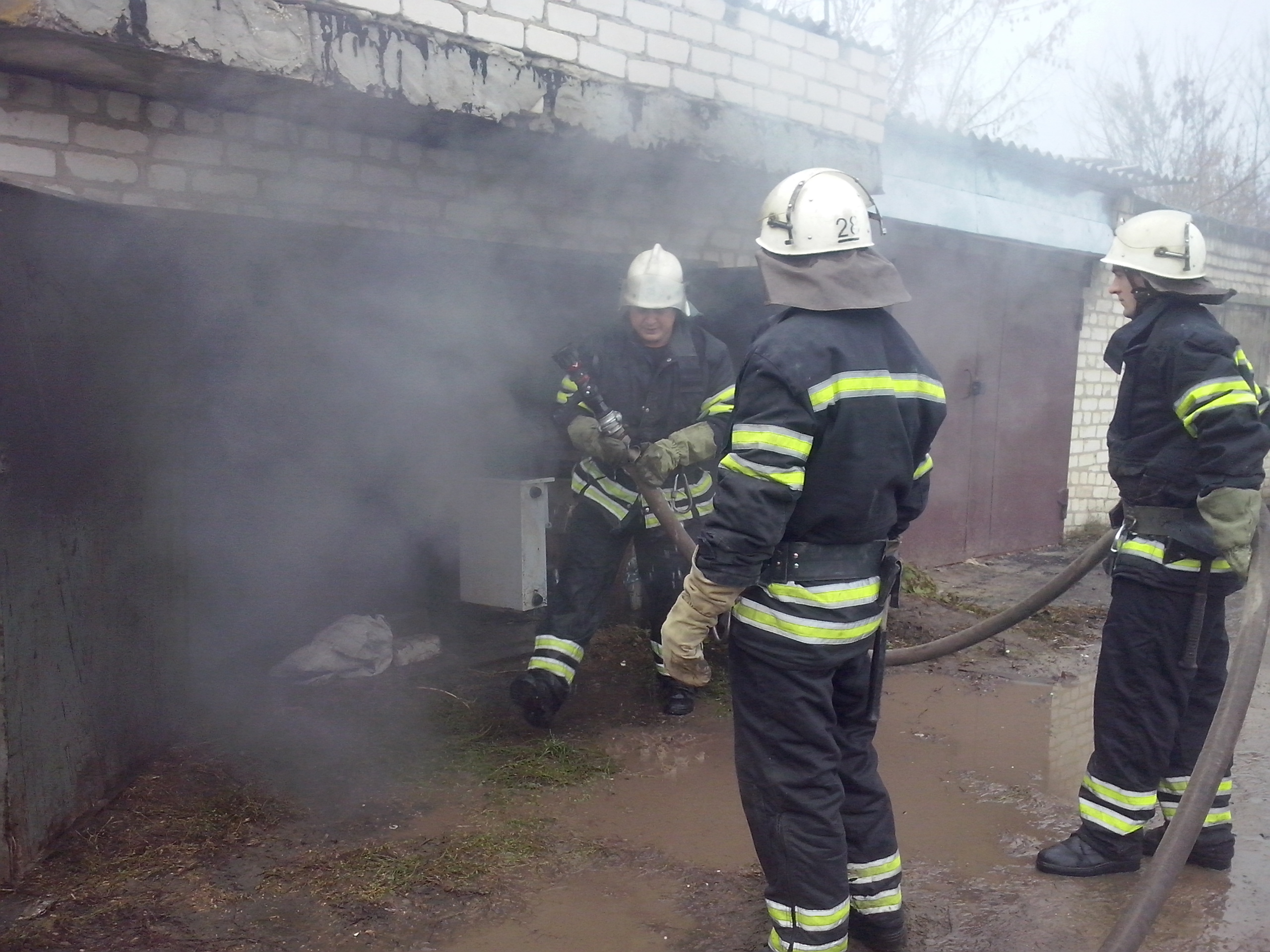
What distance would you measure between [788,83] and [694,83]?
2.59 ft

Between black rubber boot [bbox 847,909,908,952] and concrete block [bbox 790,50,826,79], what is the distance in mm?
4470

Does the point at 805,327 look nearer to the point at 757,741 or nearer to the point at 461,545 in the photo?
the point at 757,741

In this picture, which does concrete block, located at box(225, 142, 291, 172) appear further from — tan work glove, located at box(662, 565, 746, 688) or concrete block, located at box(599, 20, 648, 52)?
tan work glove, located at box(662, 565, 746, 688)

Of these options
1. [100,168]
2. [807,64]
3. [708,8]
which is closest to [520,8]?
[708,8]

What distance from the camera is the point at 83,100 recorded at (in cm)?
359

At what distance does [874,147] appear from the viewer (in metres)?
6.07

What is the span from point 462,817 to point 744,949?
115cm

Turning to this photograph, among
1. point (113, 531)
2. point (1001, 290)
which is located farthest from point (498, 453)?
point (1001, 290)

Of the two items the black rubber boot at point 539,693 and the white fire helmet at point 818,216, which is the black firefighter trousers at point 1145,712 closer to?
the white fire helmet at point 818,216

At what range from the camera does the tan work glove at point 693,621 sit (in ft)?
8.09

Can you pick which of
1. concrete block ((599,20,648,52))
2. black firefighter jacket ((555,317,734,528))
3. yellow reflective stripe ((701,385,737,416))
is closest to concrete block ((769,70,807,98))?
concrete block ((599,20,648,52))

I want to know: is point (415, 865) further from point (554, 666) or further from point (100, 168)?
point (100, 168)

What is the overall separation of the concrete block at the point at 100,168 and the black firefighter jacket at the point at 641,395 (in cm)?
184

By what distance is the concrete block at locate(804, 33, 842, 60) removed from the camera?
5617 mm
